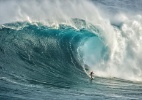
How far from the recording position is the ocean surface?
2133cm

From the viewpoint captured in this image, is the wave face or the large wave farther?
the large wave

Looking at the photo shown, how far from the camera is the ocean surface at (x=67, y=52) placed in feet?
70.0

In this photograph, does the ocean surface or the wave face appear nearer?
the ocean surface

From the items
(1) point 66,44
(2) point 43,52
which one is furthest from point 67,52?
(2) point 43,52

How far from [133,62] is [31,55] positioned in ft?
24.6

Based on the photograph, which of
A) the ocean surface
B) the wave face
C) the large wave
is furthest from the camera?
the large wave

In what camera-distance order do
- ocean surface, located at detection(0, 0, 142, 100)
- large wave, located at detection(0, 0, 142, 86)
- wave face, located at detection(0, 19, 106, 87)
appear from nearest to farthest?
ocean surface, located at detection(0, 0, 142, 100), wave face, located at detection(0, 19, 106, 87), large wave, located at detection(0, 0, 142, 86)

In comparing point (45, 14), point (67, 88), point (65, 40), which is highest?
point (45, 14)

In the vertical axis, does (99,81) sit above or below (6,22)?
below

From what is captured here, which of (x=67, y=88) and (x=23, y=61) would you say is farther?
(x=23, y=61)

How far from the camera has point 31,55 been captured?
27375mm

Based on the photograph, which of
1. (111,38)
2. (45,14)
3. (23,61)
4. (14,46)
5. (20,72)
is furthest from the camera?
(45,14)

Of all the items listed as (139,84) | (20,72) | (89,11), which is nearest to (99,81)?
(139,84)

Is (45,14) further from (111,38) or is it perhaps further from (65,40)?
(111,38)
